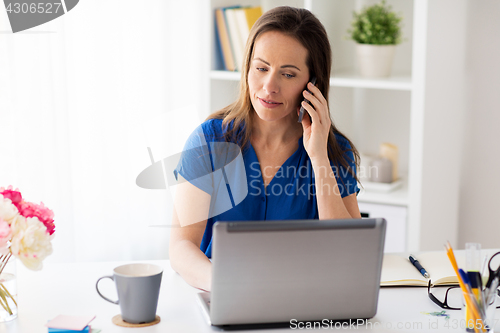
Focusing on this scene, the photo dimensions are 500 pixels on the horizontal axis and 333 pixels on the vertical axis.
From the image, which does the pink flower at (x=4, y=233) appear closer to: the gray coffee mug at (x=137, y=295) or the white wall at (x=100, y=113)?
the gray coffee mug at (x=137, y=295)

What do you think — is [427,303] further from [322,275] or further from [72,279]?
[72,279]

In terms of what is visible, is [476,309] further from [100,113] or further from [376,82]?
[100,113]

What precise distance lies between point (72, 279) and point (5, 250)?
299mm

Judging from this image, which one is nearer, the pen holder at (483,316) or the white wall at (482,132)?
the pen holder at (483,316)

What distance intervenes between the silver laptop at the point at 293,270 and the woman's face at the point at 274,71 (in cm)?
62

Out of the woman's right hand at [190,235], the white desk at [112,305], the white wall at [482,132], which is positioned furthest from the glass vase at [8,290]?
the white wall at [482,132]

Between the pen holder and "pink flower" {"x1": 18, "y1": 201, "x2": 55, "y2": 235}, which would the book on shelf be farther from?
the pen holder

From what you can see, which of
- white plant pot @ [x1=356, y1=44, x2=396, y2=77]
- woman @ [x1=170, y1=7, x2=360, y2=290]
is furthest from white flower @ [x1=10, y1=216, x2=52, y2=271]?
white plant pot @ [x1=356, y1=44, x2=396, y2=77]

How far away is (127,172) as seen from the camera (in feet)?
8.29

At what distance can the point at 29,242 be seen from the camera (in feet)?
3.33

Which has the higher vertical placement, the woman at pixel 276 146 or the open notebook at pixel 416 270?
the woman at pixel 276 146

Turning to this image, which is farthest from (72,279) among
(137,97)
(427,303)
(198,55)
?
(198,55)

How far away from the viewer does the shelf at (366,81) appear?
235 centimetres

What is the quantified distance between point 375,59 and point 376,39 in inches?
3.5
